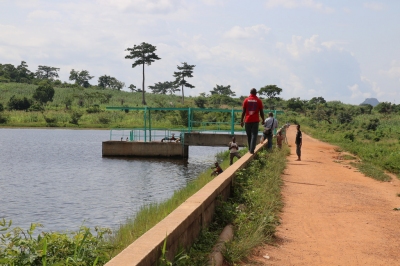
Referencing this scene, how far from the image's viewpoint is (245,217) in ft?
28.7

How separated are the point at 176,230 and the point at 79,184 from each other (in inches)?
734

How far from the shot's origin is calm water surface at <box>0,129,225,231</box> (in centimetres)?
1661

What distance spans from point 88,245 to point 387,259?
3.91 m

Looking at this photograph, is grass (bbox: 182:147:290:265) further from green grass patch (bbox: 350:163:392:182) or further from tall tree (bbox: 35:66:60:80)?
tall tree (bbox: 35:66:60:80)

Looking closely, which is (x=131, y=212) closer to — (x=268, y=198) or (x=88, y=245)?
(x=268, y=198)

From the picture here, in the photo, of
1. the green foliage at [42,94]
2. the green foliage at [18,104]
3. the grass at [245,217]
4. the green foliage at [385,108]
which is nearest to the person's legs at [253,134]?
the grass at [245,217]

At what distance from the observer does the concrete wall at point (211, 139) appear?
33875mm

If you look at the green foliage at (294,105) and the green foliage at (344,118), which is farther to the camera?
the green foliage at (294,105)

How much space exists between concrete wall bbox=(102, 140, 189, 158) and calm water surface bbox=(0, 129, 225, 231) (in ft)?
2.89

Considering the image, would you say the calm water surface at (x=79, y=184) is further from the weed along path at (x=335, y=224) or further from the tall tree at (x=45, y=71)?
the tall tree at (x=45, y=71)

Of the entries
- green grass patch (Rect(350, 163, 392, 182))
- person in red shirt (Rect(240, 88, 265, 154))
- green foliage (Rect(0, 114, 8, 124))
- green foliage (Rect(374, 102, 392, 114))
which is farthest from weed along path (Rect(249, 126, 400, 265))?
green foliage (Rect(374, 102, 392, 114))

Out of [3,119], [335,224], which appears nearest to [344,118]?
[3,119]

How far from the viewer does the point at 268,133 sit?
2070cm

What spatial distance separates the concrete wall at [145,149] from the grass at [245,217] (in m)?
22.8
